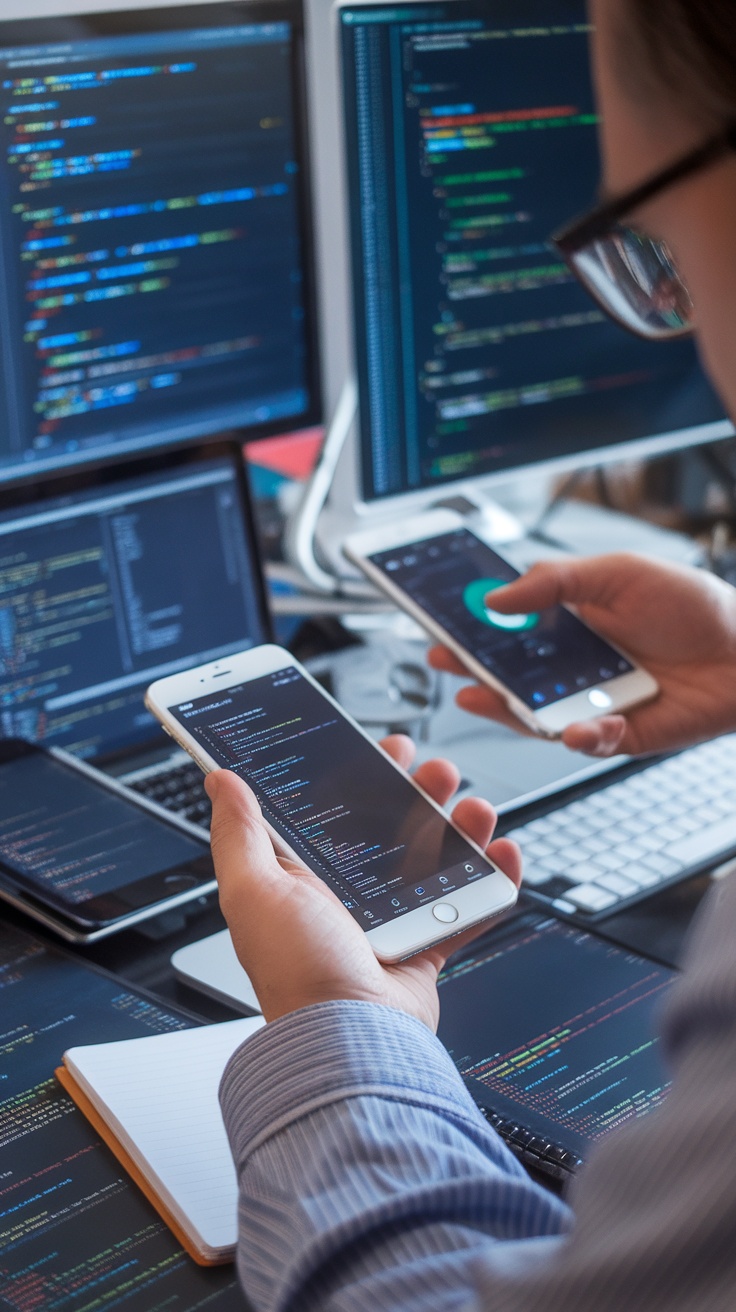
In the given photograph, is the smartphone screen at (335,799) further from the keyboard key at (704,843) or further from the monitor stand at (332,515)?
the monitor stand at (332,515)

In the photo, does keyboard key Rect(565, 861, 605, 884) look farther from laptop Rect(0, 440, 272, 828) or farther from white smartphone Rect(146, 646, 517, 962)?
laptop Rect(0, 440, 272, 828)

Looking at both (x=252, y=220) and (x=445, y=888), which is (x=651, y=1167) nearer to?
(x=445, y=888)

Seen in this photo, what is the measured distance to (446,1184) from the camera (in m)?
0.51

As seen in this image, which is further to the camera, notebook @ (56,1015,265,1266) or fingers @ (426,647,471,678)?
fingers @ (426,647,471,678)

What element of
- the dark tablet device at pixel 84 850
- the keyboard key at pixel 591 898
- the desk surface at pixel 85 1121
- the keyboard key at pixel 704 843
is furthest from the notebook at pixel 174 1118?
the keyboard key at pixel 704 843

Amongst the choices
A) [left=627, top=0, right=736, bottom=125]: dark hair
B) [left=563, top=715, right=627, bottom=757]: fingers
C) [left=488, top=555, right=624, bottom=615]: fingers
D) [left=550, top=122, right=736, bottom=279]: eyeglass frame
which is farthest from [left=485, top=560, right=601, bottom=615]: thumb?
[left=627, top=0, right=736, bottom=125]: dark hair

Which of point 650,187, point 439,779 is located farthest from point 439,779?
point 650,187

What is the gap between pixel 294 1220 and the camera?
0.52m

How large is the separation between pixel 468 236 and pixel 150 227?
0.91 ft

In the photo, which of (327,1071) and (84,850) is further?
(84,850)

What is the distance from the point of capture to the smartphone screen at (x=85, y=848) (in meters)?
0.83

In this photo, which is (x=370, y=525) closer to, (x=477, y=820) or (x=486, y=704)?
(x=486, y=704)

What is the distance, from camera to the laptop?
0.95 metres

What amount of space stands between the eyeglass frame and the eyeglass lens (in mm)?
152
